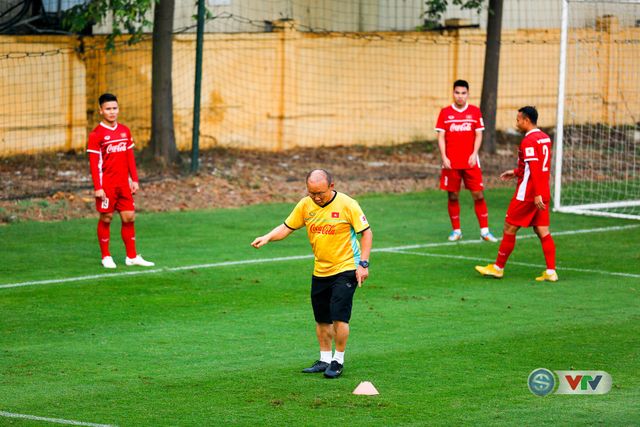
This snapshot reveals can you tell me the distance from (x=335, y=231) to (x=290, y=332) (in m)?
1.76

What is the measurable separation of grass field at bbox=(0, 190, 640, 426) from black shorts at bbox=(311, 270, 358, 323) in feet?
1.55

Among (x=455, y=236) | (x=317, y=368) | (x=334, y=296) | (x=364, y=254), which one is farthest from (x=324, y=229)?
(x=455, y=236)

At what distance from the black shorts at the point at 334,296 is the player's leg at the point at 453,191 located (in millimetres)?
7070

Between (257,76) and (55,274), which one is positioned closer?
(55,274)

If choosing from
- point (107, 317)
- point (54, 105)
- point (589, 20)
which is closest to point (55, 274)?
point (107, 317)

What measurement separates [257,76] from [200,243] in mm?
9918

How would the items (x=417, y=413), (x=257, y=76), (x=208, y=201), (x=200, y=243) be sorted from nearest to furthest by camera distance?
(x=417, y=413)
(x=200, y=243)
(x=208, y=201)
(x=257, y=76)

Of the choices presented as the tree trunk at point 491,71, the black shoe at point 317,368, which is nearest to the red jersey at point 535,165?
the black shoe at point 317,368

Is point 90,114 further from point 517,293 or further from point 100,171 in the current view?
point 517,293

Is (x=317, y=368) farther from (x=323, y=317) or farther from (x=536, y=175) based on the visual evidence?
(x=536, y=175)

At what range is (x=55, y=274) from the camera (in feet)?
44.0

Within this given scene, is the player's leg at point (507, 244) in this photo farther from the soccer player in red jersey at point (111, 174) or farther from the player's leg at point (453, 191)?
the soccer player in red jersey at point (111, 174)

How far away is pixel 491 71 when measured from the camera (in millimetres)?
25188

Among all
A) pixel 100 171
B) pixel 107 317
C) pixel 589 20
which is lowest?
pixel 107 317
